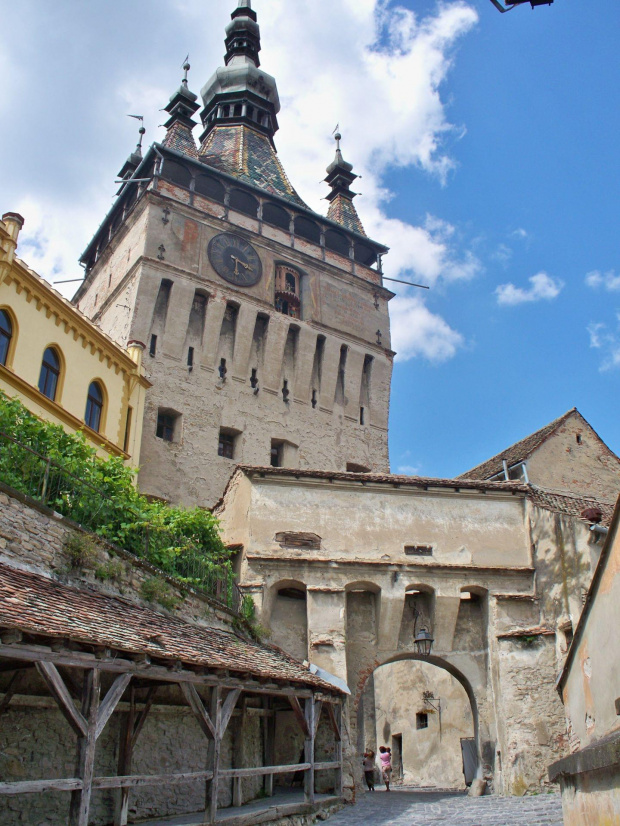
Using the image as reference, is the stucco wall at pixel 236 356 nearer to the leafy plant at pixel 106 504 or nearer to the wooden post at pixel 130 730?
the leafy plant at pixel 106 504

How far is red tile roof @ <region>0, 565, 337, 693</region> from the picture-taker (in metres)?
7.66

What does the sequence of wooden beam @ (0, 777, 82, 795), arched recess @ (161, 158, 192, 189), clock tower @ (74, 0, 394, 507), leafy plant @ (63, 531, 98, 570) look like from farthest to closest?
1. arched recess @ (161, 158, 192, 189)
2. clock tower @ (74, 0, 394, 507)
3. leafy plant @ (63, 531, 98, 570)
4. wooden beam @ (0, 777, 82, 795)

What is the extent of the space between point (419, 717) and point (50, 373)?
16.6m

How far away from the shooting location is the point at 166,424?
25.8 meters

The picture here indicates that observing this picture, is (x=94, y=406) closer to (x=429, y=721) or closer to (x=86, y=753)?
(x=86, y=753)

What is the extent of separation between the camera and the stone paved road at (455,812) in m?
11.2

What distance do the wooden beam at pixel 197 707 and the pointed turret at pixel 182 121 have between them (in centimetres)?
2658

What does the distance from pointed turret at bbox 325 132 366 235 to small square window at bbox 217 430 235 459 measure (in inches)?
540

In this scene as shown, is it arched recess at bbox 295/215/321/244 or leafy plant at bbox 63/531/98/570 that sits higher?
arched recess at bbox 295/215/321/244

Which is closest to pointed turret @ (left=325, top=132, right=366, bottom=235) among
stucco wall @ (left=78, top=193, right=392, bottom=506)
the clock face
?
stucco wall @ (left=78, top=193, right=392, bottom=506)

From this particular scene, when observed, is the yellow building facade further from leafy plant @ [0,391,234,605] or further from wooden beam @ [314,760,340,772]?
wooden beam @ [314,760,340,772]

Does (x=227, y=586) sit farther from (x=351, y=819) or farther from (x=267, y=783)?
(x=351, y=819)

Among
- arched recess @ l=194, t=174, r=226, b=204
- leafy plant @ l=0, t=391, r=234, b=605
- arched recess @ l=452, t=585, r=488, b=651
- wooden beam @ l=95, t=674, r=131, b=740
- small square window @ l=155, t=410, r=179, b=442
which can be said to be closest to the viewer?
wooden beam @ l=95, t=674, r=131, b=740

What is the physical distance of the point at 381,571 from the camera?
16547 mm
